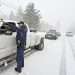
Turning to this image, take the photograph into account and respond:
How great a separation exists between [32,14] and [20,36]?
49.1m

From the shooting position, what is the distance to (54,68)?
24.8 ft

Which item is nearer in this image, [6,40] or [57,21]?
[6,40]

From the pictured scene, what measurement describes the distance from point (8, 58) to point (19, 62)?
50 centimetres

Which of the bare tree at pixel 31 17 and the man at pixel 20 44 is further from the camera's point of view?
the bare tree at pixel 31 17

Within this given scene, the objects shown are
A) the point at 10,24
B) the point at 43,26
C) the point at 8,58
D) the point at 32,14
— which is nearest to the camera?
the point at 8,58

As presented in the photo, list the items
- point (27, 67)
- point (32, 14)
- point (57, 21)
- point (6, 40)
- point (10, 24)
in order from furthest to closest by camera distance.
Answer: point (57, 21), point (32, 14), point (10, 24), point (27, 67), point (6, 40)

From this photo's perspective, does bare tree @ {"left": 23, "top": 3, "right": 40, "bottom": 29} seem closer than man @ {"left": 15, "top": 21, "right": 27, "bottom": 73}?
No

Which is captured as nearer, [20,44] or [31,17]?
[20,44]

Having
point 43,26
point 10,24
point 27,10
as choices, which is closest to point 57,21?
point 43,26

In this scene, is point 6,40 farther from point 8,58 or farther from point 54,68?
point 54,68

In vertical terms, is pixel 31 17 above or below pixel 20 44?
above

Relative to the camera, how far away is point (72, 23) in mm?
126750

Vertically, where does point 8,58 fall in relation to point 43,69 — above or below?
above

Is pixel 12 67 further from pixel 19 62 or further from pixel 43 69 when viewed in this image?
pixel 43 69
